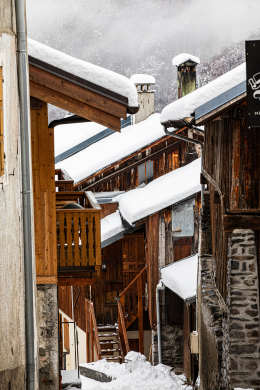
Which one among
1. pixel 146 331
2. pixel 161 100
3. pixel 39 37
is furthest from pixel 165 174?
pixel 39 37

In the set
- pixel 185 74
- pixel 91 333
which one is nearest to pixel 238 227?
pixel 91 333

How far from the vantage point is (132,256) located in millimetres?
19141

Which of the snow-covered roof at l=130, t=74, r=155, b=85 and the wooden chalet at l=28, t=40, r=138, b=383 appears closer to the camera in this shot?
the wooden chalet at l=28, t=40, r=138, b=383

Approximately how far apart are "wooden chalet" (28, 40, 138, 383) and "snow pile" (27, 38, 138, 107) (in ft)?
0.05

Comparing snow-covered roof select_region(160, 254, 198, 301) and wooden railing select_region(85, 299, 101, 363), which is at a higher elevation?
snow-covered roof select_region(160, 254, 198, 301)

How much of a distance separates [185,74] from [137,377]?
1130 centimetres

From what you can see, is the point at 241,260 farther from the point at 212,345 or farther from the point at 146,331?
the point at 146,331

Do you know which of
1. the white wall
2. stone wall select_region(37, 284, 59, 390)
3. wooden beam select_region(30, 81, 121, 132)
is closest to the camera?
the white wall

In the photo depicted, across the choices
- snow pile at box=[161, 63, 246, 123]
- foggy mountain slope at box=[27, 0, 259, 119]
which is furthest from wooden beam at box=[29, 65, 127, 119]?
foggy mountain slope at box=[27, 0, 259, 119]

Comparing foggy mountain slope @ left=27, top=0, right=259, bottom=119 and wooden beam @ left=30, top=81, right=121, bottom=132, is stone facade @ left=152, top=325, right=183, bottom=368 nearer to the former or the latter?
wooden beam @ left=30, top=81, right=121, bottom=132

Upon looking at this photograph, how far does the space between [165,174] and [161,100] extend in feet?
160

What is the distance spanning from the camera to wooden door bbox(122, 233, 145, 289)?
1908 cm

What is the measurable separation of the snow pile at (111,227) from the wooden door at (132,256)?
2.64 feet

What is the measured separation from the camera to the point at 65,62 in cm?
877
